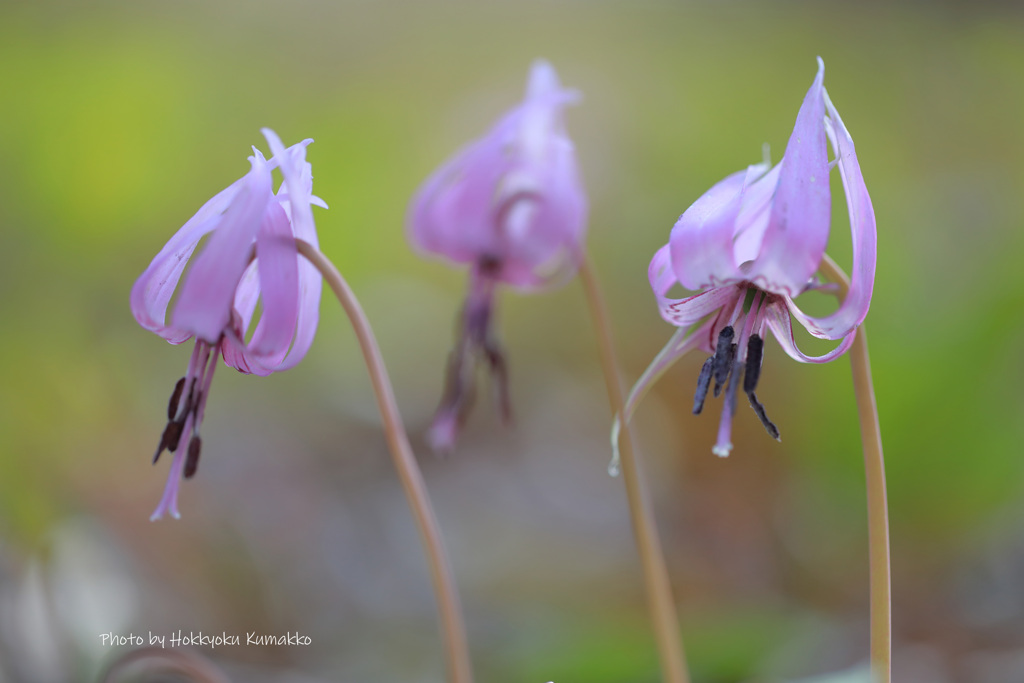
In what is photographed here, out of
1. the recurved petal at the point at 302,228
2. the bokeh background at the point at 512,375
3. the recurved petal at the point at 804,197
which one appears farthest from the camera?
the bokeh background at the point at 512,375

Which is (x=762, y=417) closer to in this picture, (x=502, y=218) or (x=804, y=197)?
(x=804, y=197)

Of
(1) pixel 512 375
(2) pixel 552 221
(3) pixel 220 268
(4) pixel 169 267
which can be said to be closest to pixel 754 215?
(2) pixel 552 221

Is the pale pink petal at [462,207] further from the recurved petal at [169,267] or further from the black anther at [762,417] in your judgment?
the black anther at [762,417]

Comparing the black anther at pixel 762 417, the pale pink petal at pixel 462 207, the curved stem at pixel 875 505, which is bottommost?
the curved stem at pixel 875 505

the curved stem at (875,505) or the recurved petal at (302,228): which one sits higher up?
the recurved petal at (302,228)

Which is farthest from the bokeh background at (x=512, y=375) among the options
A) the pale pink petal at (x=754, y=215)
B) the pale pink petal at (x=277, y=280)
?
the pale pink petal at (x=754, y=215)

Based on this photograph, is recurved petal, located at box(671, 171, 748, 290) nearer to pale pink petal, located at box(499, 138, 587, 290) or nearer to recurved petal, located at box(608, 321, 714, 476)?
recurved petal, located at box(608, 321, 714, 476)

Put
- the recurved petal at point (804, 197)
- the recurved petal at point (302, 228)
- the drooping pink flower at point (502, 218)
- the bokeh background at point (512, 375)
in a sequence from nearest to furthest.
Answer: the recurved petal at point (804, 197) → the recurved petal at point (302, 228) → the drooping pink flower at point (502, 218) → the bokeh background at point (512, 375)

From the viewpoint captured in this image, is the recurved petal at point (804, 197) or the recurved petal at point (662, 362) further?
the recurved petal at point (662, 362)
